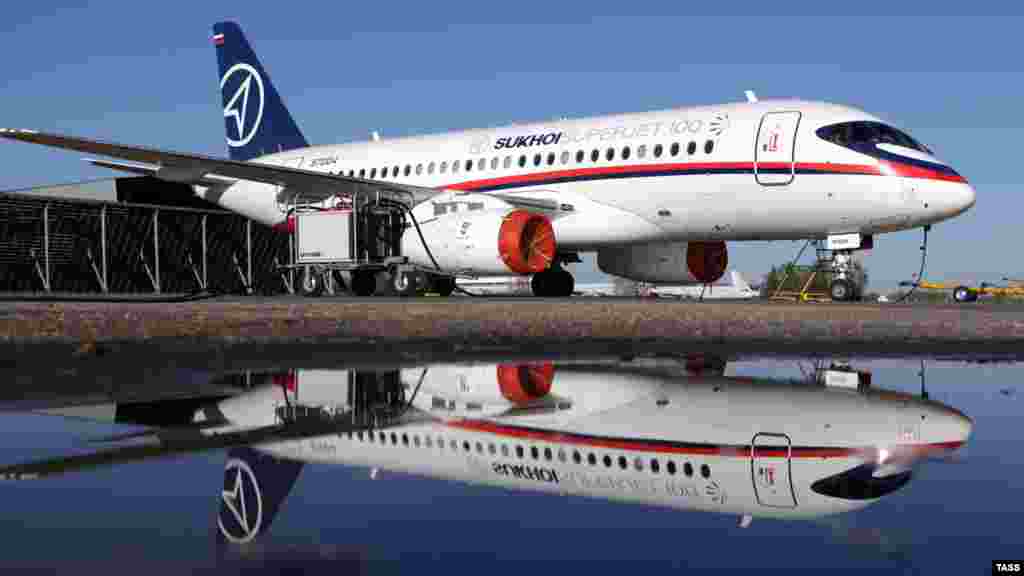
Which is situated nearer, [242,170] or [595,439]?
[595,439]

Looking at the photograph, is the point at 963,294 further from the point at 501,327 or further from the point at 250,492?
the point at 250,492

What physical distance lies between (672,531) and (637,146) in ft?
48.9

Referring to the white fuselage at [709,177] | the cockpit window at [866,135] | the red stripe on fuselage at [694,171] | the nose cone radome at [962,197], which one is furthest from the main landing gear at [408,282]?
the nose cone radome at [962,197]

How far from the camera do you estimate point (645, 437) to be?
13.9ft

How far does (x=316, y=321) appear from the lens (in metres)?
9.69

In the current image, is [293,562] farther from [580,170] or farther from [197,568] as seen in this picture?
[580,170]

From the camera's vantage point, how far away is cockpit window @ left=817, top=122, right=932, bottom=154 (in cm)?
1521

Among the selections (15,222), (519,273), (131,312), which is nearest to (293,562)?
(131,312)

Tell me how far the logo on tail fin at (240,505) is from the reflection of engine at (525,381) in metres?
2.15

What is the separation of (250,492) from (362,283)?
16644 millimetres

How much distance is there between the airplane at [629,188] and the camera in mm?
15188

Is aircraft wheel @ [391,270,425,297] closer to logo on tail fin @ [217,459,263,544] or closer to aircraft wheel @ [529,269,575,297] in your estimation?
aircraft wheel @ [529,269,575,297]

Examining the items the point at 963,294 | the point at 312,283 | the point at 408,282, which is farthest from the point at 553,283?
the point at 963,294

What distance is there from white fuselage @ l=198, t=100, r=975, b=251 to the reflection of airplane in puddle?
9.55 m
